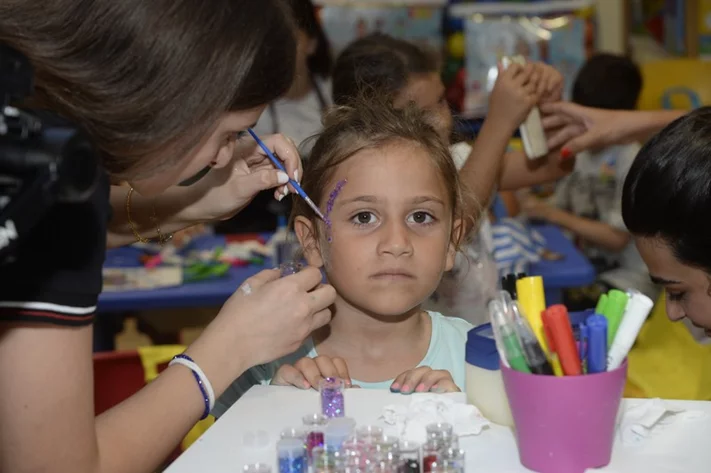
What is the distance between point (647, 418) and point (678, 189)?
46cm

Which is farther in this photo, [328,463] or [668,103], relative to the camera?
[668,103]

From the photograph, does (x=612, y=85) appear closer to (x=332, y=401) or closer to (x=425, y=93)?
(x=425, y=93)

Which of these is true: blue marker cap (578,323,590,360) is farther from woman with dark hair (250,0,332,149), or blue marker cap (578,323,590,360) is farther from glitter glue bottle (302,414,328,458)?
woman with dark hair (250,0,332,149)

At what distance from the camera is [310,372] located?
3.63ft

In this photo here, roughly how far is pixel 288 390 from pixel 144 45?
43cm

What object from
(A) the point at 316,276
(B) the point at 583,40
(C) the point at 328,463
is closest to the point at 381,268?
(A) the point at 316,276

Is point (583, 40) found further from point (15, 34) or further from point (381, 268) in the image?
point (15, 34)

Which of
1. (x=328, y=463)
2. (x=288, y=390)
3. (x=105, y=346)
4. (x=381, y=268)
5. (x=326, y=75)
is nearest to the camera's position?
(x=328, y=463)

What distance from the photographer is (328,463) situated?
2.61 ft

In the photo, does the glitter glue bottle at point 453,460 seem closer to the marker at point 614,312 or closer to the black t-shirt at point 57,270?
the marker at point 614,312

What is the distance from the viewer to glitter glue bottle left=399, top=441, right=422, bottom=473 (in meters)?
0.78

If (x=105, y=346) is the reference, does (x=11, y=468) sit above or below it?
above

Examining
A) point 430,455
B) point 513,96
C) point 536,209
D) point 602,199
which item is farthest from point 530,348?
point 602,199

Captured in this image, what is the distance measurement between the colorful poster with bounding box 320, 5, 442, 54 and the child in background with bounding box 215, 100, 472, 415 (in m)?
3.01
